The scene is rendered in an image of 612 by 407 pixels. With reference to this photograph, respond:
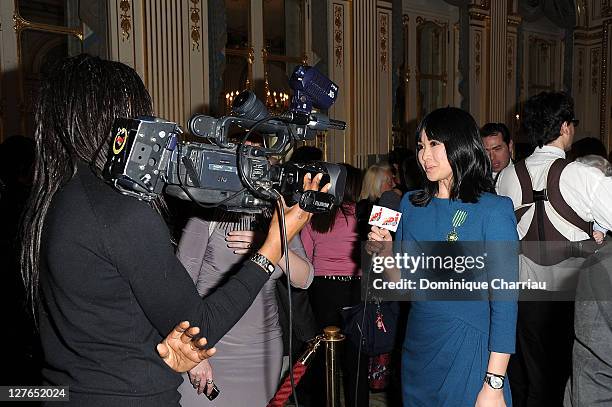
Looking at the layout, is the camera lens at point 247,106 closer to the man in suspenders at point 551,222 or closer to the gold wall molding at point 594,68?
the man in suspenders at point 551,222

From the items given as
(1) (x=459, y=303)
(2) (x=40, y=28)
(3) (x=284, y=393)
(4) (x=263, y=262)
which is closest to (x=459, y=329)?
(1) (x=459, y=303)

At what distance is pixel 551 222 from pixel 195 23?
4.56 metres

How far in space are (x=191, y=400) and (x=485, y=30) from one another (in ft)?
27.0

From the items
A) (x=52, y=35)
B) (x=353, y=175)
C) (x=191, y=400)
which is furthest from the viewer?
(x=52, y=35)

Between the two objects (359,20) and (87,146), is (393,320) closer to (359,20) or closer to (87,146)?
(87,146)

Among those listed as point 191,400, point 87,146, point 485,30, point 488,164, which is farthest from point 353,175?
point 485,30

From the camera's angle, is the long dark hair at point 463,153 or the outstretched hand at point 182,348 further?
the long dark hair at point 463,153

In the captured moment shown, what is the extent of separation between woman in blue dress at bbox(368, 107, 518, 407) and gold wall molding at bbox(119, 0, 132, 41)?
4.30m

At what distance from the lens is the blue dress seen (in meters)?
1.96

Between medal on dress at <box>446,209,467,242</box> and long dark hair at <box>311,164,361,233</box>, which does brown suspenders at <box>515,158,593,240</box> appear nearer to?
medal on dress at <box>446,209,467,242</box>

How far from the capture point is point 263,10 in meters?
7.00

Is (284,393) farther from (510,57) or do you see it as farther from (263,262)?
(510,57)

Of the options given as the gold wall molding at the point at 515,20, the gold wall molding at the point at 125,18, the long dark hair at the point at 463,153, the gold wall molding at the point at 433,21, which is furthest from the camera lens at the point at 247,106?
the gold wall molding at the point at 515,20

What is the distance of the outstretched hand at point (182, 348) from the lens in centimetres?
128
